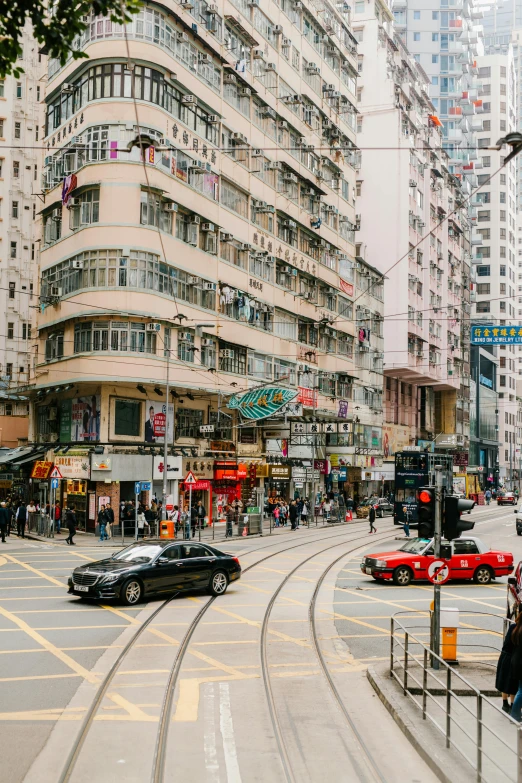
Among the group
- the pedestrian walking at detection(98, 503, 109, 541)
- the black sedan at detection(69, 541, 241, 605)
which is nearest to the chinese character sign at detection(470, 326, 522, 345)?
the black sedan at detection(69, 541, 241, 605)

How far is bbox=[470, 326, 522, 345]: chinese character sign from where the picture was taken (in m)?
28.5

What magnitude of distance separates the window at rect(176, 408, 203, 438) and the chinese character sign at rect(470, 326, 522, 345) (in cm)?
1815

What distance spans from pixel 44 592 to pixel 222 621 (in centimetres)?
529

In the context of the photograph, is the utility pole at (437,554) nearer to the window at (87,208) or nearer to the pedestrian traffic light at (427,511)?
the pedestrian traffic light at (427,511)

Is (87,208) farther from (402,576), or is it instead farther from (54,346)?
(402,576)

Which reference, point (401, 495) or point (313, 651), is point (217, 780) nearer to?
point (313, 651)

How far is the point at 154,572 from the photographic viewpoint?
1870cm

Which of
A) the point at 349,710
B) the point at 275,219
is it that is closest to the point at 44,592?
the point at 349,710

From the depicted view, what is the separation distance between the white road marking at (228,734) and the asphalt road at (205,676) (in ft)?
0.06

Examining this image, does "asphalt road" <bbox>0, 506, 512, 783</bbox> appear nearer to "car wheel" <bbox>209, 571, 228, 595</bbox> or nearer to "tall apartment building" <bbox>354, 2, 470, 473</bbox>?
"car wheel" <bbox>209, 571, 228, 595</bbox>

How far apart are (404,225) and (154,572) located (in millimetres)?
59522

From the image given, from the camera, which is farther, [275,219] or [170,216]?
[275,219]

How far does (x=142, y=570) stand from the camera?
18.5 metres

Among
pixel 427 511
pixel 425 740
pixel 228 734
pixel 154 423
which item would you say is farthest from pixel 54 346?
pixel 425 740
